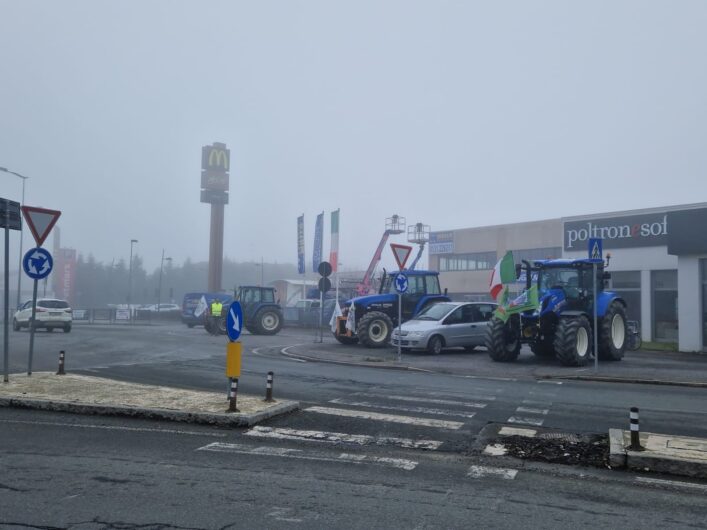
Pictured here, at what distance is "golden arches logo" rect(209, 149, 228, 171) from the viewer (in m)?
85.1

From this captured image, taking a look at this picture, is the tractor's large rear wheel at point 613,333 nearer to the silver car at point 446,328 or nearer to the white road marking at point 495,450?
the silver car at point 446,328

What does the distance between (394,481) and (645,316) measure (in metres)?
26.6

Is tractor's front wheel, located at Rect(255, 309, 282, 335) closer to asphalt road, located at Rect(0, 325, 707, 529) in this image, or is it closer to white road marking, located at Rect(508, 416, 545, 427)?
asphalt road, located at Rect(0, 325, 707, 529)

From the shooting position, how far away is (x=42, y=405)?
9.87 m

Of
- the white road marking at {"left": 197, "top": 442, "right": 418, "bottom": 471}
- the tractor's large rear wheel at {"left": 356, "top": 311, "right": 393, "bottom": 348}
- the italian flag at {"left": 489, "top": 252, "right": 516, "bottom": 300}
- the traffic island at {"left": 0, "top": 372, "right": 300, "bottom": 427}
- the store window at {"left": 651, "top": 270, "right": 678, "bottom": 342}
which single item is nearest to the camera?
the white road marking at {"left": 197, "top": 442, "right": 418, "bottom": 471}

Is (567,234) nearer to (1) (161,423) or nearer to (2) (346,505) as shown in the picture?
(1) (161,423)

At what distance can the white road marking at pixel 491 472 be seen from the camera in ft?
21.7

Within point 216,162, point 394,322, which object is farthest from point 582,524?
point 216,162

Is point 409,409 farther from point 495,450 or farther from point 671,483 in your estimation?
point 671,483

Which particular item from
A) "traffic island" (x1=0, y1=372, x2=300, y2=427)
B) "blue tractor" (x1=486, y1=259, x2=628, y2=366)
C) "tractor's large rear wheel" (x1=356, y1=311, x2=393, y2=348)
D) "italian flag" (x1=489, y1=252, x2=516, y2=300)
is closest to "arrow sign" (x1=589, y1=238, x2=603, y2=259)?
"blue tractor" (x1=486, y1=259, x2=628, y2=366)

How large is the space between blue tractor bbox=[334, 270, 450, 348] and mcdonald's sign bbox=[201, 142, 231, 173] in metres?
64.3

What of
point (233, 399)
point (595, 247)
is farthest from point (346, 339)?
point (233, 399)

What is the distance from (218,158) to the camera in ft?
281

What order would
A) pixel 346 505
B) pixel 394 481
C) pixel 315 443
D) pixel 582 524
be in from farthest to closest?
pixel 315 443, pixel 394 481, pixel 346 505, pixel 582 524
